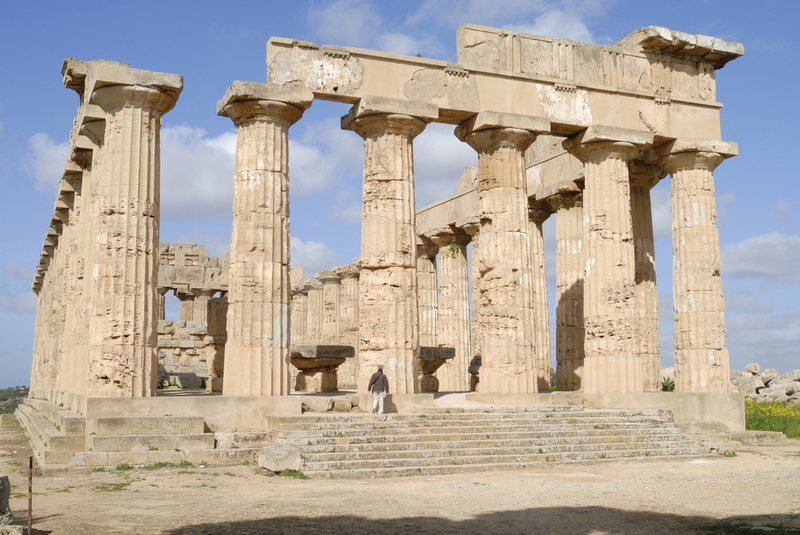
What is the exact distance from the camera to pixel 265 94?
18.4 metres

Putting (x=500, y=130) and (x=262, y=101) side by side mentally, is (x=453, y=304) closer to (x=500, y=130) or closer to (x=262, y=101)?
(x=500, y=130)

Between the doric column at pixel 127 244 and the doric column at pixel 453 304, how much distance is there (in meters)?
15.4

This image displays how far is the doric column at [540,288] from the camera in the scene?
91.1ft

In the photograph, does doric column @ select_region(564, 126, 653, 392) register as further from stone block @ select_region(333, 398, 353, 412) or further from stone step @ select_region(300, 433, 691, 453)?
stone block @ select_region(333, 398, 353, 412)

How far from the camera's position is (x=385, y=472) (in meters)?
14.4

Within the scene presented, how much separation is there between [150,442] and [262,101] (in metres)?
7.62

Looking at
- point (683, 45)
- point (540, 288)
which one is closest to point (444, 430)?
point (540, 288)

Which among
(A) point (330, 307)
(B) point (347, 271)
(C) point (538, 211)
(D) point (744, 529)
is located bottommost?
(D) point (744, 529)

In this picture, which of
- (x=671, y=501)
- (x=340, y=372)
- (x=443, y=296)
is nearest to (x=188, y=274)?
(x=340, y=372)

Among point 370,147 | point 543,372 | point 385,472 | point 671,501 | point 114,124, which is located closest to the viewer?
point 671,501

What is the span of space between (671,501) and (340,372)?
2788cm

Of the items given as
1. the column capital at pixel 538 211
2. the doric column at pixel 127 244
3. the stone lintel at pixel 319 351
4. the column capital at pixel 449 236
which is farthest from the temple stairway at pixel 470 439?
the column capital at pixel 449 236

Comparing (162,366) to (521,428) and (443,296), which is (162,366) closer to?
(443,296)

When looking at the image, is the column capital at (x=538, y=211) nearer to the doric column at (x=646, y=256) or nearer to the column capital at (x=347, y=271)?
the doric column at (x=646, y=256)
